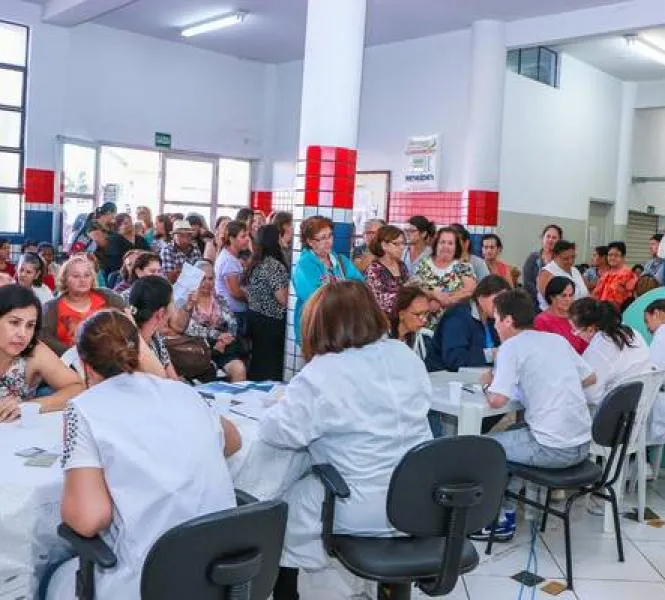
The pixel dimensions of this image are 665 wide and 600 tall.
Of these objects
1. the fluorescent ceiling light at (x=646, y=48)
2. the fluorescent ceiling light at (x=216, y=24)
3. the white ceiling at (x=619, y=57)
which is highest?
the white ceiling at (x=619, y=57)

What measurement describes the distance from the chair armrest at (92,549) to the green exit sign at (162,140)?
887cm

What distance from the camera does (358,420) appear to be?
232 centimetres

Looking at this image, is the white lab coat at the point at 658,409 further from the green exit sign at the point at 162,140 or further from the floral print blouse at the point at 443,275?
the green exit sign at the point at 162,140

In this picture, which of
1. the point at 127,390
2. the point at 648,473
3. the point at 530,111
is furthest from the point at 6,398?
the point at 530,111

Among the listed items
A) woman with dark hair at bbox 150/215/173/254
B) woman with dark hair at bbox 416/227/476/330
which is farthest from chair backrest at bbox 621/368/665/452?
woman with dark hair at bbox 150/215/173/254

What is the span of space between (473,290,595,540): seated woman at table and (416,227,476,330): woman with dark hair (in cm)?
168

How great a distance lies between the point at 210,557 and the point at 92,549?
35cm

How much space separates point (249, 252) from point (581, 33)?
14.4 ft

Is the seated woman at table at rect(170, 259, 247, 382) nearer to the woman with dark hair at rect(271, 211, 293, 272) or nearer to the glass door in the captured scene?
the woman with dark hair at rect(271, 211, 293, 272)

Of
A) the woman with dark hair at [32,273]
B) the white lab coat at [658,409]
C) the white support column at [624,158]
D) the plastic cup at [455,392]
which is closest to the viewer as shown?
the plastic cup at [455,392]

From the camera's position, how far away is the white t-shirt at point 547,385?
10.7 ft

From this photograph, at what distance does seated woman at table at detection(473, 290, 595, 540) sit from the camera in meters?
3.28

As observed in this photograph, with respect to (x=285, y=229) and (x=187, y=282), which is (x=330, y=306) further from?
(x=285, y=229)

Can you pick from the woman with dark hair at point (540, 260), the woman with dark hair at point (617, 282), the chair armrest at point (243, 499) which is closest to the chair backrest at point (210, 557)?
the chair armrest at point (243, 499)
